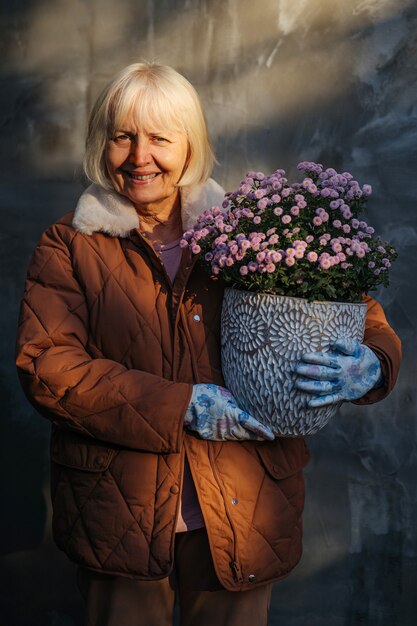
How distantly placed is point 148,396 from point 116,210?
50 centimetres

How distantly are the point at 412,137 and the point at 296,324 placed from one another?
4.63ft

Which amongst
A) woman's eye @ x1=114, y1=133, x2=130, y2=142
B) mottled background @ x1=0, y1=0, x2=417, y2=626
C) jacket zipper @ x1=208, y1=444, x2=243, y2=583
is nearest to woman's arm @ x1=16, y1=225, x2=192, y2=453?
jacket zipper @ x1=208, y1=444, x2=243, y2=583

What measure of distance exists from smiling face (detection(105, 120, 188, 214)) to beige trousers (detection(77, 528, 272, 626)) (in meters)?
0.87

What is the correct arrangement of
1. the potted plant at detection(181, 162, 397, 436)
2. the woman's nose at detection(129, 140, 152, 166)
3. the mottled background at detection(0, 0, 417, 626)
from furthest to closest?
1. the mottled background at detection(0, 0, 417, 626)
2. the woman's nose at detection(129, 140, 152, 166)
3. the potted plant at detection(181, 162, 397, 436)

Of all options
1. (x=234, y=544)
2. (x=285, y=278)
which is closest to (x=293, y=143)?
(x=285, y=278)

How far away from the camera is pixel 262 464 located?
7.70ft

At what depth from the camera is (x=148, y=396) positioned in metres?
2.19

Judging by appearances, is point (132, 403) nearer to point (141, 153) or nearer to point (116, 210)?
point (116, 210)

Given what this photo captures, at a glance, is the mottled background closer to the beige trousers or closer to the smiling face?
the smiling face

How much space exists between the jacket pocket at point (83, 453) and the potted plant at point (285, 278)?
36 centimetres

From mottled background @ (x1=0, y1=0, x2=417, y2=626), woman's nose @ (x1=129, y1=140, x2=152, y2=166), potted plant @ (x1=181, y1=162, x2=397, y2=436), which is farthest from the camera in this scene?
mottled background @ (x1=0, y1=0, x2=417, y2=626)

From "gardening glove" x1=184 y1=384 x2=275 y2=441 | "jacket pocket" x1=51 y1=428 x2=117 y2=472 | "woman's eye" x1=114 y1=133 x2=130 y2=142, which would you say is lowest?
"jacket pocket" x1=51 y1=428 x2=117 y2=472

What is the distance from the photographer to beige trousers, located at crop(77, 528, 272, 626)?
7.70 ft

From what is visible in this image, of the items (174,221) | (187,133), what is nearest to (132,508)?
(174,221)
